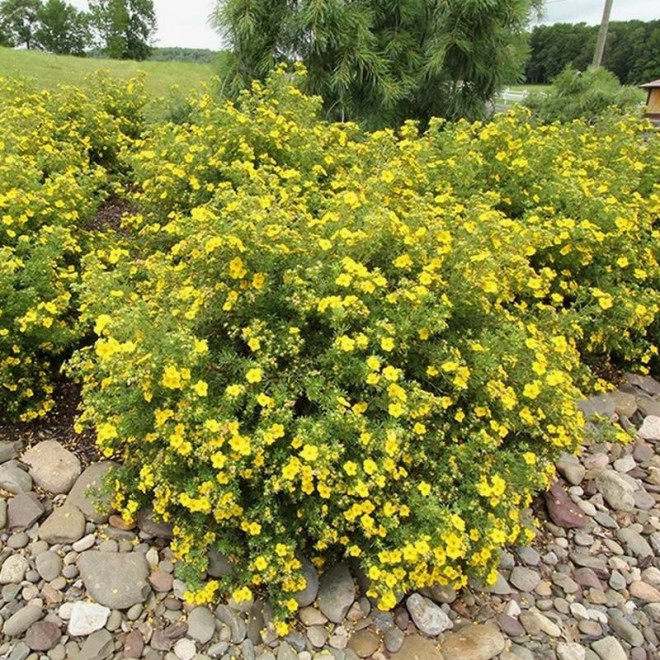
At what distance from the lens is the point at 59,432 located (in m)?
2.52

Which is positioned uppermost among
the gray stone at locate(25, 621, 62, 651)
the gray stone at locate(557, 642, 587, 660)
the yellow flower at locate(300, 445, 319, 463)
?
the yellow flower at locate(300, 445, 319, 463)

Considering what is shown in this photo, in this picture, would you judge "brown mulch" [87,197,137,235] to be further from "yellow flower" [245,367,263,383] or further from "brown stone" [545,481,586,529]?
"brown stone" [545,481,586,529]

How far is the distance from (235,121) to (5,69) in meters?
8.16

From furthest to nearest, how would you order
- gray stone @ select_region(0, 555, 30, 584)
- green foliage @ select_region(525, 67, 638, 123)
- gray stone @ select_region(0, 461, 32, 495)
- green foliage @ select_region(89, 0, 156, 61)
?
green foliage @ select_region(89, 0, 156, 61)
green foliage @ select_region(525, 67, 638, 123)
gray stone @ select_region(0, 461, 32, 495)
gray stone @ select_region(0, 555, 30, 584)

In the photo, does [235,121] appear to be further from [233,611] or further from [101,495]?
[233,611]

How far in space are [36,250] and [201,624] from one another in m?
1.78

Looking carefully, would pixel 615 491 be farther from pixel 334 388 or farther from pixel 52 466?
pixel 52 466

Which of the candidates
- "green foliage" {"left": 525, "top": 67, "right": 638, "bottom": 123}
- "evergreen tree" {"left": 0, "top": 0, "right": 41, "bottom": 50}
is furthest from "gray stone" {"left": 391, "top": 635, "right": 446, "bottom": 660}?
"evergreen tree" {"left": 0, "top": 0, "right": 41, "bottom": 50}

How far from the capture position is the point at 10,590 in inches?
75.4

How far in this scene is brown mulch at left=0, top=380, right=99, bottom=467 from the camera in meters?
2.43

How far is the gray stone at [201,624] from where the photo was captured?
1.85 meters

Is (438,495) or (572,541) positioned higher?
(438,495)

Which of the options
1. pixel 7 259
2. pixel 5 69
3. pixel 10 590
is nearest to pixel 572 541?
pixel 10 590

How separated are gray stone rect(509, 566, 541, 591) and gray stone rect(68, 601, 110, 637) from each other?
4.78 feet
